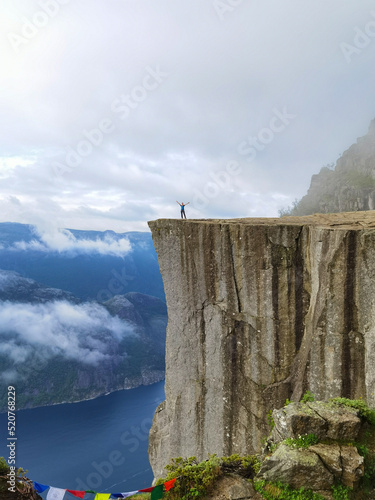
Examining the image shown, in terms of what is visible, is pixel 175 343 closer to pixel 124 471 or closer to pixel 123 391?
pixel 124 471

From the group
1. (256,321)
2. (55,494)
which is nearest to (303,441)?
(55,494)

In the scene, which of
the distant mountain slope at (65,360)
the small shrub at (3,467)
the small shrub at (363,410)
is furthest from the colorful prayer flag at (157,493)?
the distant mountain slope at (65,360)

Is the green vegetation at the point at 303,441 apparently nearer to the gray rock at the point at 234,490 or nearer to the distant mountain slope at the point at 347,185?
the gray rock at the point at 234,490

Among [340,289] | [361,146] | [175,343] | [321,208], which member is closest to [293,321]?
[340,289]

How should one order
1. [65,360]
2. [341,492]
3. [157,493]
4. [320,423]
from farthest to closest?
[65,360], [320,423], [157,493], [341,492]

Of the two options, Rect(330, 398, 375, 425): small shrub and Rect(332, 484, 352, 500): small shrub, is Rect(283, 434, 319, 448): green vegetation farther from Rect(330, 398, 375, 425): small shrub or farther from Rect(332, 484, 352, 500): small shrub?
Rect(330, 398, 375, 425): small shrub

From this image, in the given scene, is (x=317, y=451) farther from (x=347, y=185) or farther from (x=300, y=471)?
(x=347, y=185)
